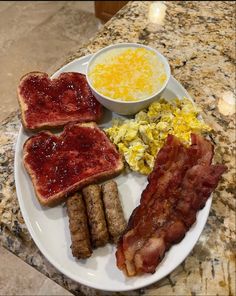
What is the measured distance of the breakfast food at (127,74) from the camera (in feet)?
4.52

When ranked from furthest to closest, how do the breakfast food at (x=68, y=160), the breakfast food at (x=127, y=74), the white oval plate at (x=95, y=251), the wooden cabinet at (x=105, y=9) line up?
1. the wooden cabinet at (x=105, y=9)
2. the breakfast food at (x=127, y=74)
3. the breakfast food at (x=68, y=160)
4. the white oval plate at (x=95, y=251)

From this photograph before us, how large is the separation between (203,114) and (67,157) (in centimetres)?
68

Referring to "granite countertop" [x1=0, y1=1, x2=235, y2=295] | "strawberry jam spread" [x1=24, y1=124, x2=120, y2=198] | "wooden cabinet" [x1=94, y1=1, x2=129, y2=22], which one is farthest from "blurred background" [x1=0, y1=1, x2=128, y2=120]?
"strawberry jam spread" [x1=24, y1=124, x2=120, y2=198]

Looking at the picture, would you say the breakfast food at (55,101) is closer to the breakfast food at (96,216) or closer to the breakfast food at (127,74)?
the breakfast food at (127,74)

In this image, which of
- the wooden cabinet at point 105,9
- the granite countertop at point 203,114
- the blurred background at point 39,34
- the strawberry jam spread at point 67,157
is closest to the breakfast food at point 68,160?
the strawberry jam spread at point 67,157

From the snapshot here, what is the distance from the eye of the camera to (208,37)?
75.2 inches

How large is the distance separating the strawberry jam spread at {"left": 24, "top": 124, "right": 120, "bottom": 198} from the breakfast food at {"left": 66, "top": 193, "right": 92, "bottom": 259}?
3.4 inches

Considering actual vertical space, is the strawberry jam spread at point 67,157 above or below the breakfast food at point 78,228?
above

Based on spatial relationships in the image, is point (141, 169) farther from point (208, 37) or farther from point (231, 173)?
point (208, 37)

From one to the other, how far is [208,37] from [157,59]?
1.91 ft

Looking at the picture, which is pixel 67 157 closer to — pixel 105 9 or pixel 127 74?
pixel 127 74

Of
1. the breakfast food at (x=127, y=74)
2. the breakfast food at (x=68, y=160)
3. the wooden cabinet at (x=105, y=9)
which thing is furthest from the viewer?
the wooden cabinet at (x=105, y=9)

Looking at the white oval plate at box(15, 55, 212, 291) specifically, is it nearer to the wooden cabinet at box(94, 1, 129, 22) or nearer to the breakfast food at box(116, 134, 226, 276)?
the breakfast food at box(116, 134, 226, 276)

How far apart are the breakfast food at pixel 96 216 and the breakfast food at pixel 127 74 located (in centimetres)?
39
